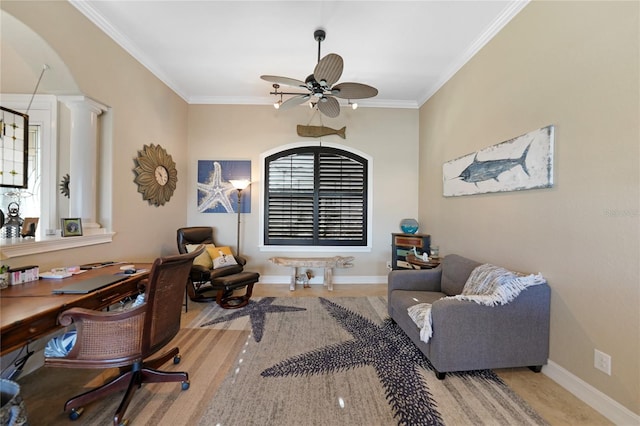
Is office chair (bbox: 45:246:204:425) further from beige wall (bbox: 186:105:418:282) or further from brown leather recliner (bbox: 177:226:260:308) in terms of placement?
beige wall (bbox: 186:105:418:282)

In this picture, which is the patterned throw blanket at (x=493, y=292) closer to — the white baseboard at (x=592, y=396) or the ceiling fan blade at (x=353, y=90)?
the white baseboard at (x=592, y=396)

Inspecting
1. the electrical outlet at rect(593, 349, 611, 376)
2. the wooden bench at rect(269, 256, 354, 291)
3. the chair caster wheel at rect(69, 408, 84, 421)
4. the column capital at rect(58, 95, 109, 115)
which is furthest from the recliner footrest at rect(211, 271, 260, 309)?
the electrical outlet at rect(593, 349, 611, 376)

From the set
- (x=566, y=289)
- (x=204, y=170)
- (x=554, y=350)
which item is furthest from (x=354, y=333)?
(x=204, y=170)

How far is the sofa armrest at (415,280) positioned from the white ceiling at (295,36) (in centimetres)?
262

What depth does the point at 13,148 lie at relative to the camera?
7.82 feet

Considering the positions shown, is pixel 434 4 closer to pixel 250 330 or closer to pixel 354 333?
pixel 354 333

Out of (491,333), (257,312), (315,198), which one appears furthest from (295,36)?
(491,333)

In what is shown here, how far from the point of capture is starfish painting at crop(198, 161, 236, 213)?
4.41 m

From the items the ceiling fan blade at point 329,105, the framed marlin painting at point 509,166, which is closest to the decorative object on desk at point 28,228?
the ceiling fan blade at point 329,105

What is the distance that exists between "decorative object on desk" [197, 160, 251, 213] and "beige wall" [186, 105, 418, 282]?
0.09 m

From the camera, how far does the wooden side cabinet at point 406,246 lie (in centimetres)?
386

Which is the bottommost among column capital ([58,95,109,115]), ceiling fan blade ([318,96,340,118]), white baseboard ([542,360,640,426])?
white baseboard ([542,360,640,426])

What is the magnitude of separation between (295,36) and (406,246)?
316 cm

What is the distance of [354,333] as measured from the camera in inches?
106
